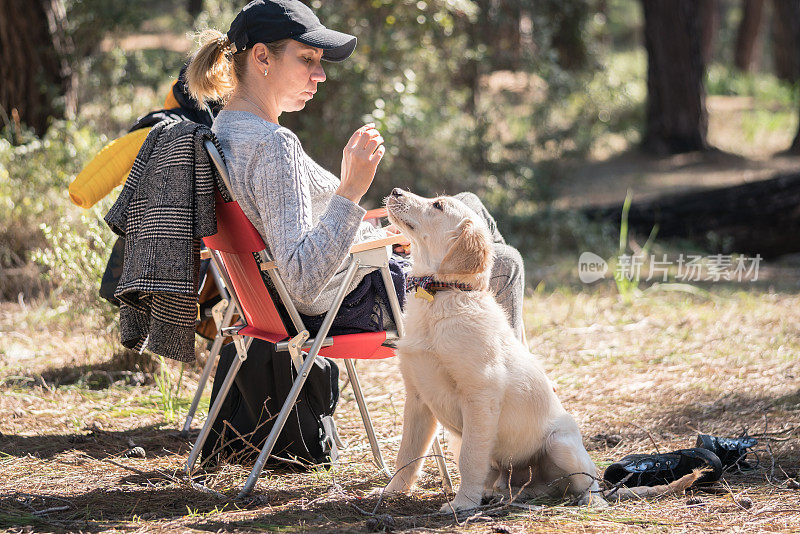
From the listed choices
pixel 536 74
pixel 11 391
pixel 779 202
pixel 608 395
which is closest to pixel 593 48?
pixel 536 74

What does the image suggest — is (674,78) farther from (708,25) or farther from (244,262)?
(244,262)

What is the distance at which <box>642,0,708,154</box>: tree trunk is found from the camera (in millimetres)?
11119

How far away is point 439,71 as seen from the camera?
8766mm

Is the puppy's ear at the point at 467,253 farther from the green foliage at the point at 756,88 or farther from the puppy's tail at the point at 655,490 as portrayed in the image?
the green foliage at the point at 756,88

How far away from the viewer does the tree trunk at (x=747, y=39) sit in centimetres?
1892

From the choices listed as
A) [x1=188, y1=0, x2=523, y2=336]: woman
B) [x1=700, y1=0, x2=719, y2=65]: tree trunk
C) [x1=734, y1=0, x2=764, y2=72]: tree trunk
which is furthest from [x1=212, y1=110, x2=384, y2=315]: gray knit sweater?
[x1=734, y1=0, x2=764, y2=72]: tree trunk

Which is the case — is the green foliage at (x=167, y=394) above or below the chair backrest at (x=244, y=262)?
below

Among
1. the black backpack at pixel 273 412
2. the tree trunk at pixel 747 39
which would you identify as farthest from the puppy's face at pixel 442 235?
the tree trunk at pixel 747 39

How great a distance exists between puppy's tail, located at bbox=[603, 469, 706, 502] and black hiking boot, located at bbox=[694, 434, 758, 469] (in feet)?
1.07

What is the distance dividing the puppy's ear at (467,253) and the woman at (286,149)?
32cm

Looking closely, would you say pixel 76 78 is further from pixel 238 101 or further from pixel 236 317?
pixel 238 101

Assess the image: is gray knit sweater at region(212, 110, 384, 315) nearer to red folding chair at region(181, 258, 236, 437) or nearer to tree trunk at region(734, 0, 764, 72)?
red folding chair at region(181, 258, 236, 437)

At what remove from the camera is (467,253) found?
2.84m

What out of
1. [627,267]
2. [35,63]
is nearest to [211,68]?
[35,63]
